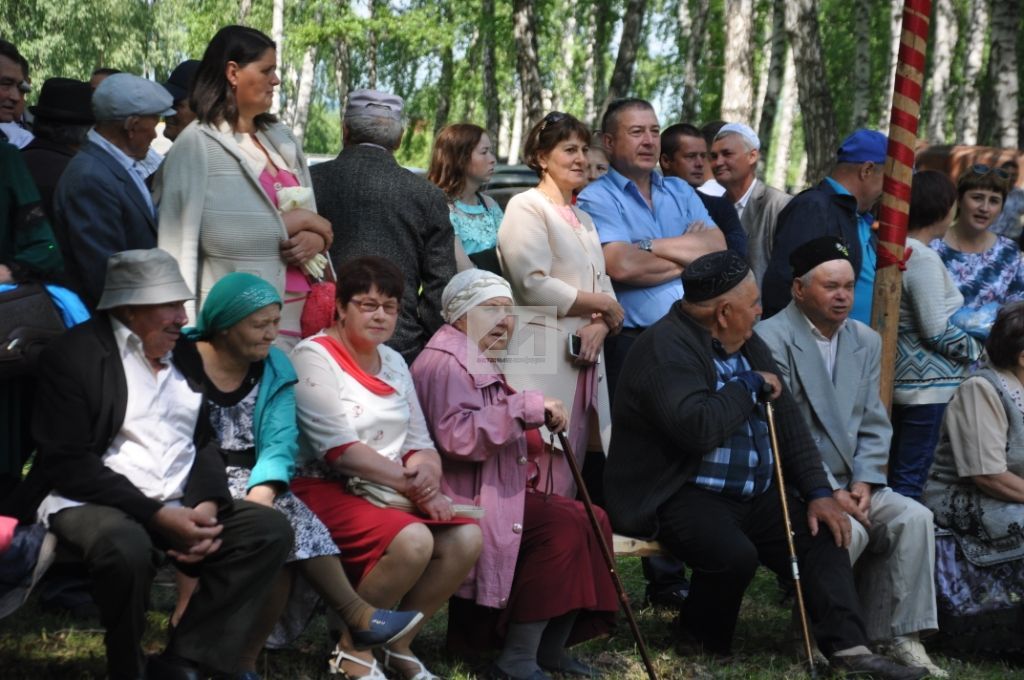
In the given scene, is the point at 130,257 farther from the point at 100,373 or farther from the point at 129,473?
the point at 129,473

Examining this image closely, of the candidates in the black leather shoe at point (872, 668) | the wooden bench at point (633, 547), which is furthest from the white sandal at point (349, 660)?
the black leather shoe at point (872, 668)

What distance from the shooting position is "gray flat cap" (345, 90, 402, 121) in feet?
21.7

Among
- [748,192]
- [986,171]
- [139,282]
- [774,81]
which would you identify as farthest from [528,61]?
[139,282]

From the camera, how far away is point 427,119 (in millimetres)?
44000

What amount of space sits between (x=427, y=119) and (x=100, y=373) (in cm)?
3991

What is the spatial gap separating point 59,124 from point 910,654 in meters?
4.48

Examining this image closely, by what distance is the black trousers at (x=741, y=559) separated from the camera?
5.95 metres

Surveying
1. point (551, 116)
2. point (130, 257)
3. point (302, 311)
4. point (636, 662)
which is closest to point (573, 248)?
point (551, 116)

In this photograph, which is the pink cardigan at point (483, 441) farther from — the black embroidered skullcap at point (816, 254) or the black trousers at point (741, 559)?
the black embroidered skullcap at point (816, 254)

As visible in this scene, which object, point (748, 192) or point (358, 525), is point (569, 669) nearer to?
point (358, 525)

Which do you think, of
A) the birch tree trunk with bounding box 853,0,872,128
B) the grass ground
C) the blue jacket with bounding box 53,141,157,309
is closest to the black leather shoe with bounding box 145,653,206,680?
the grass ground

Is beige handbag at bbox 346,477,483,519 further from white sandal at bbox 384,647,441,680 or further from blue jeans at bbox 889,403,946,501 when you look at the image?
blue jeans at bbox 889,403,946,501

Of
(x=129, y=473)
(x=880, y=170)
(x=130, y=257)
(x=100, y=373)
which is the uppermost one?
(x=880, y=170)

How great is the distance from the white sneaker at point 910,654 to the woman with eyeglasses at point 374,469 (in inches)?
81.9
